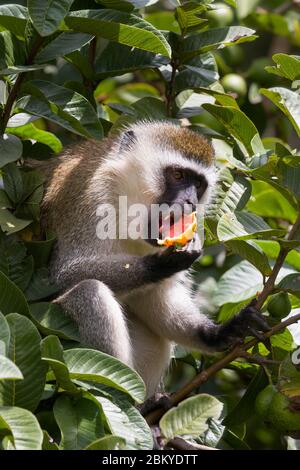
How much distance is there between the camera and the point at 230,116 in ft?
14.5

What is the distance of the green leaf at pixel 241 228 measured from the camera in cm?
382

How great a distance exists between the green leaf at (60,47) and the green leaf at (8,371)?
5.67 ft

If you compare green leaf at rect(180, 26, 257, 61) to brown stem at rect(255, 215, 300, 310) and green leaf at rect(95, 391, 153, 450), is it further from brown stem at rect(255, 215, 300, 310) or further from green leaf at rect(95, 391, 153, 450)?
green leaf at rect(95, 391, 153, 450)

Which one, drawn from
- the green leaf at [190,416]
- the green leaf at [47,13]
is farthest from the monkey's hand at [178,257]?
the green leaf at [190,416]

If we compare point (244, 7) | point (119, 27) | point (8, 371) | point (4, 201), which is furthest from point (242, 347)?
point (244, 7)

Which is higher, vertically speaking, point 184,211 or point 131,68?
point 131,68

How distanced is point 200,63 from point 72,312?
5.50ft

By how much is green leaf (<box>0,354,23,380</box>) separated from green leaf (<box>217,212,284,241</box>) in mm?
1223

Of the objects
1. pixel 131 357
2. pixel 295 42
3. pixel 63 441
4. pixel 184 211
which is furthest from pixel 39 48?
pixel 295 42

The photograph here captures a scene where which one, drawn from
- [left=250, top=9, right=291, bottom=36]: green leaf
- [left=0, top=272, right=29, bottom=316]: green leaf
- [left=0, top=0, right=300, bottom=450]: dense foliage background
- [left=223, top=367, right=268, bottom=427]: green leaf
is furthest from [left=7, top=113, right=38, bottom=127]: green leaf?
[left=250, top=9, right=291, bottom=36]: green leaf

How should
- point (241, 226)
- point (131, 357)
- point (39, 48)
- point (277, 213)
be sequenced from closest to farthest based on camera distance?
point (241, 226) → point (39, 48) → point (131, 357) → point (277, 213)

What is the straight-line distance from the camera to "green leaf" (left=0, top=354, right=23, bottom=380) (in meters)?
2.88

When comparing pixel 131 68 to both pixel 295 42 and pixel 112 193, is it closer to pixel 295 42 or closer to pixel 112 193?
pixel 112 193

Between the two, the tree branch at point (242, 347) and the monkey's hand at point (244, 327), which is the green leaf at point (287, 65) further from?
the monkey's hand at point (244, 327)
